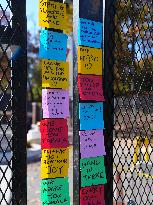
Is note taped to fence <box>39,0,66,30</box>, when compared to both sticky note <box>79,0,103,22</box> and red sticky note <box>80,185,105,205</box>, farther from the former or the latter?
red sticky note <box>80,185,105,205</box>

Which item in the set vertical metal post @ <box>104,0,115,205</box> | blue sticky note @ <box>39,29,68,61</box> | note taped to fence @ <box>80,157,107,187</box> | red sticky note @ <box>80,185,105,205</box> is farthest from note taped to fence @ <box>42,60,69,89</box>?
red sticky note @ <box>80,185,105,205</box>

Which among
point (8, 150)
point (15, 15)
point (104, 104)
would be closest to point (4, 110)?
point (8, 150)

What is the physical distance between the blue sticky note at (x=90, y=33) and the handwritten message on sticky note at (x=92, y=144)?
492 mm

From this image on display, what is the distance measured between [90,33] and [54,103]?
0.45 m

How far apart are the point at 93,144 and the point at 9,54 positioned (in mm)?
680

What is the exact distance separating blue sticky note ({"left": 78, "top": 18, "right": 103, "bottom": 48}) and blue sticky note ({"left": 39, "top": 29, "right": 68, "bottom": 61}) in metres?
0.12

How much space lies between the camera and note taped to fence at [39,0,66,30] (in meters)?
1.85

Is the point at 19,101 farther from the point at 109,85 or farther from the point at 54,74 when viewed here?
the point at 109,85

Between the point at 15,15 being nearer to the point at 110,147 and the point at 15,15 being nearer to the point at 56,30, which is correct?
the point at 56,30

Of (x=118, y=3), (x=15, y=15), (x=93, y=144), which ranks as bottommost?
(x=93, y=144)

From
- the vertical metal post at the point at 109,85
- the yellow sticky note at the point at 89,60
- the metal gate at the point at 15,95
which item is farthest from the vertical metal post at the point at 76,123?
the metal gate at the point at 15,95

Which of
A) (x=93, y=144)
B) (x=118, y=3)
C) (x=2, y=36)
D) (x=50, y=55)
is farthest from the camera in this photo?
(x=118, y=3)

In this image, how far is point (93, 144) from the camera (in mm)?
2025

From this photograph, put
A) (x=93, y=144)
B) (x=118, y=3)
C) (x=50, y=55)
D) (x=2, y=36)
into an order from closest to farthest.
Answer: (x=2, y=36), (x=50, y=55), (x=93, y=144), (x=118, y=3)
